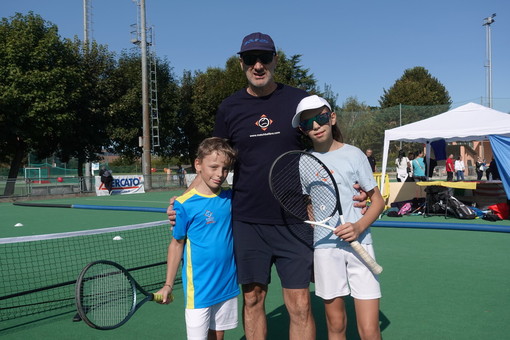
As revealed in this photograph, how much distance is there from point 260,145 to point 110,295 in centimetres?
141

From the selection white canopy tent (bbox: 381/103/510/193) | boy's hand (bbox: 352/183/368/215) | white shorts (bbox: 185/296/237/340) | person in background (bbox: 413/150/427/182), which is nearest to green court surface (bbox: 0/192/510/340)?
white shorts (bbox: 185/296/237/340)

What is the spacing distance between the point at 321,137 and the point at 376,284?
37.9 inches

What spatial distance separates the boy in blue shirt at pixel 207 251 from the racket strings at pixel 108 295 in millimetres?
364

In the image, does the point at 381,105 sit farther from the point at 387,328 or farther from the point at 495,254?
the point at 387,328

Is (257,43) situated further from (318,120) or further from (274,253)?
(274,253)

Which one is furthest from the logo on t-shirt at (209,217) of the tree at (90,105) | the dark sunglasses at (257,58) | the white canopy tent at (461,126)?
the tree at (90,105)

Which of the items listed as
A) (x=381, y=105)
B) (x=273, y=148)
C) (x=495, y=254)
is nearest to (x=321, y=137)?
(x=273, y=148)

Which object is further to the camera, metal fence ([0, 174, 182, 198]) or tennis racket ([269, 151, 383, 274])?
metal fence ([0, 174, 182, 198])

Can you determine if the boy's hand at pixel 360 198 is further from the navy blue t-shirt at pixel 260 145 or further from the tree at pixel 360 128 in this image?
the tree at pixel 360 128

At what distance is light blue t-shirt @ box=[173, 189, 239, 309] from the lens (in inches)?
110

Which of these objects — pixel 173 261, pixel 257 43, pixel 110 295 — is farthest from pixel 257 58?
pixel 110 295

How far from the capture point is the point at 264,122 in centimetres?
290

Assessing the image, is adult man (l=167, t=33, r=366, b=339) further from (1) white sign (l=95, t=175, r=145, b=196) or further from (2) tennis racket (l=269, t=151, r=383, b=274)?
(1) white sign (l=95, t=175, r=145, b=196)

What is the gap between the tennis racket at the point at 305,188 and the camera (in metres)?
2.78
